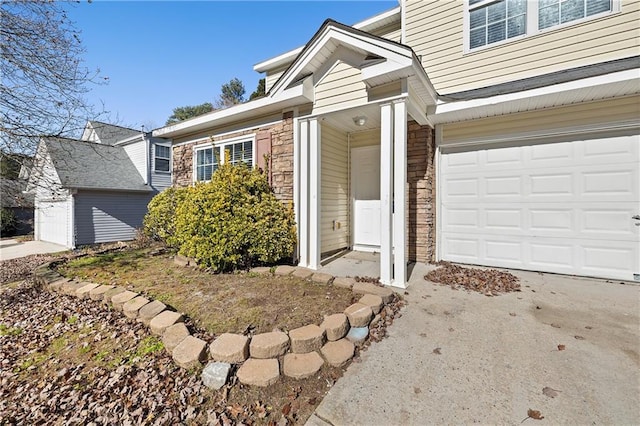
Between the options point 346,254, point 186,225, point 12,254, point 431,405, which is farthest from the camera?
point 12,254

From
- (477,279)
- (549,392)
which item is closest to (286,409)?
(549,392)

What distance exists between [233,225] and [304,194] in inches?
57.9

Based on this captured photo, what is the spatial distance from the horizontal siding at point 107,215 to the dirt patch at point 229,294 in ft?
22.0

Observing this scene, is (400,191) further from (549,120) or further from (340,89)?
(549,120)

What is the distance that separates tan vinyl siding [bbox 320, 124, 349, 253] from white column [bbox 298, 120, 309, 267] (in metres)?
0.60

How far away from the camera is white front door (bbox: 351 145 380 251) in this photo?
21.6 feet

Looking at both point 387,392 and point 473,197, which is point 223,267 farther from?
point 473,197

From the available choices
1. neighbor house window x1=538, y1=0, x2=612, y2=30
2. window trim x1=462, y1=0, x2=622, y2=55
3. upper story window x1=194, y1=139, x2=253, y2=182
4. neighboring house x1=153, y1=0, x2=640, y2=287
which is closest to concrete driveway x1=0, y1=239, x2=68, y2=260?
upper story window x1=194, y1=139, x2=253, y2=182

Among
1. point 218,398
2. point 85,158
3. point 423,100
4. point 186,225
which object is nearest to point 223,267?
point 186,225

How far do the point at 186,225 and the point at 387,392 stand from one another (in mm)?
4675

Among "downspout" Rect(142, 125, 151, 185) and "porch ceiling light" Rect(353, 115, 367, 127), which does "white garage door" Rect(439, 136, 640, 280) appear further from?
"downspout" Rect(142, 125, 151, 185)

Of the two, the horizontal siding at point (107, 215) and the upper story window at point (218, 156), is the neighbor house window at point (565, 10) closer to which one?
the upper story window at point (218, 156)

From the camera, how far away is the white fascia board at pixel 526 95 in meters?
3.79

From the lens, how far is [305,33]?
A: 8.58 m
